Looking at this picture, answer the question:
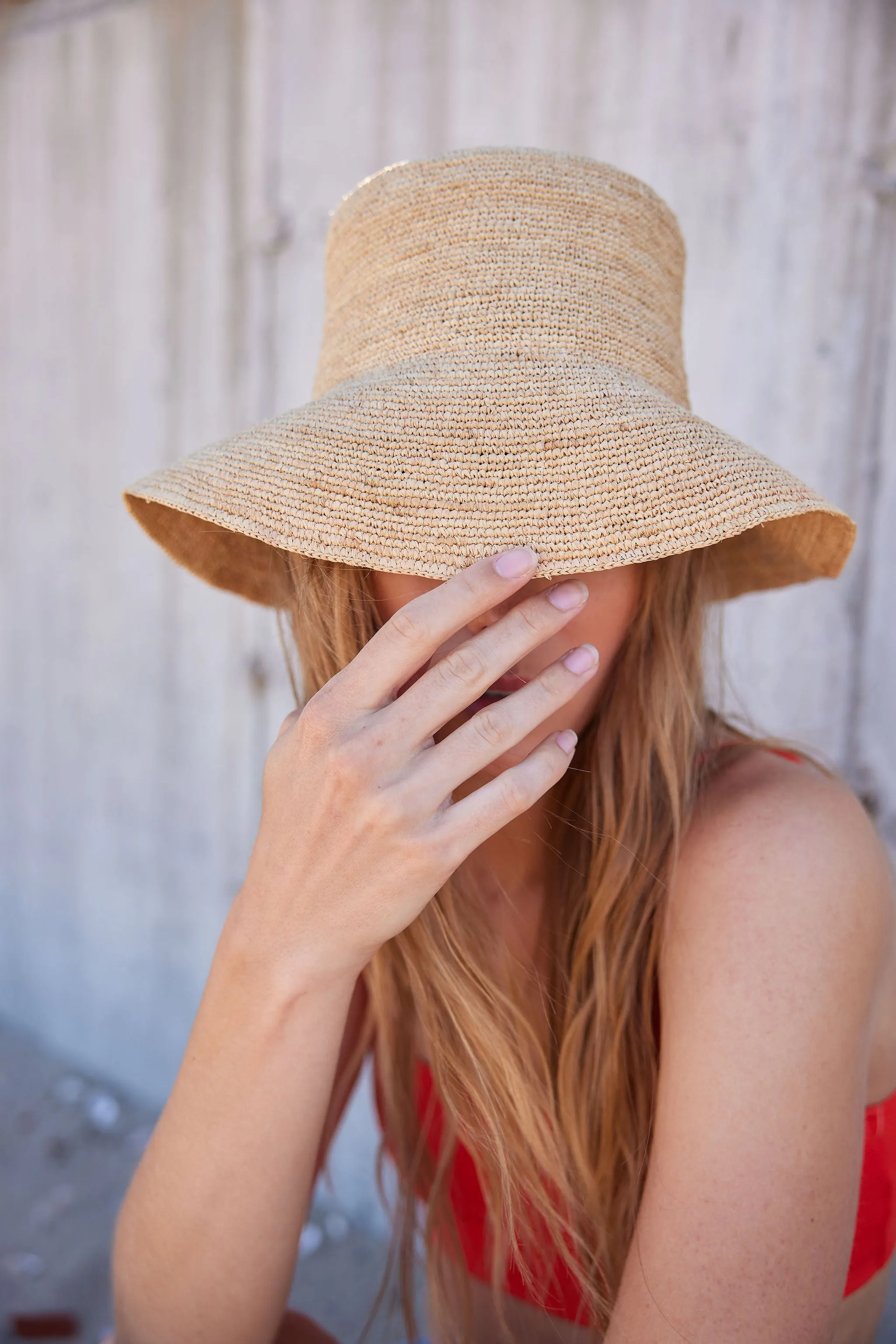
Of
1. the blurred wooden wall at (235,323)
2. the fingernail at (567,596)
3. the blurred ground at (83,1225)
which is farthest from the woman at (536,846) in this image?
the blurred ground at (83,1225)

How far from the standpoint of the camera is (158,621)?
3131 mm

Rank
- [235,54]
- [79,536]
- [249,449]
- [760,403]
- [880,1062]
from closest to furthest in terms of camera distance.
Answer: [249,449]
[880,1062]
[760,403]
[235,54]
[79,536]

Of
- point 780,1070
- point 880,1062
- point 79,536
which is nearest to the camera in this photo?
point 780,1070

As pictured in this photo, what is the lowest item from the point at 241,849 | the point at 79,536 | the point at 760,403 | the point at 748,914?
the point at 241,849

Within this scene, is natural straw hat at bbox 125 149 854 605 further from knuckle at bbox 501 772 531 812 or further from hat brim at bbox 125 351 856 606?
knuckle at bbox 501 772 531 812

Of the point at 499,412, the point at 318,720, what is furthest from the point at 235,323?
the point at 318,720

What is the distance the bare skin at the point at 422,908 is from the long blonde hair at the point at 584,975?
0.09 meters

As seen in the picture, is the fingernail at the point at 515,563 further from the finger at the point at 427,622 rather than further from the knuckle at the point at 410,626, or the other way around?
the knuckle at the point at 410,626

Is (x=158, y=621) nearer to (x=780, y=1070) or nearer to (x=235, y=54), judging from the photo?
(x=235, y=54)

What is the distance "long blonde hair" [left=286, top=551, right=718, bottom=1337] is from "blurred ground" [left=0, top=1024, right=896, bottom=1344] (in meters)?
1.32

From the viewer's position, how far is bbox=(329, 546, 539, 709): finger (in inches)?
38.7

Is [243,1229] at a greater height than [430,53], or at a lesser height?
lesser

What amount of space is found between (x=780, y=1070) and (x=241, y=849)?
7.42 ft

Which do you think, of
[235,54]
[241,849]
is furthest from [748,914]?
[235,54]
